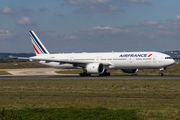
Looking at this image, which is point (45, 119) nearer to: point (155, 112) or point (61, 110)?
point (61, 110)

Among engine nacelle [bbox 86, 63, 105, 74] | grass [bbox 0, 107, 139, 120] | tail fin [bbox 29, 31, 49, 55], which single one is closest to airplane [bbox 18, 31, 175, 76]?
engine nacelle [bbox 86, 63, 105, 74]

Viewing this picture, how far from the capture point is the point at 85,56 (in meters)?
64.4

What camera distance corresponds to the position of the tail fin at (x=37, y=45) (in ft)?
238

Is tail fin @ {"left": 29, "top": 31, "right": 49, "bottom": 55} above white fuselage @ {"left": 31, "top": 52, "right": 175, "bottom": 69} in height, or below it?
above

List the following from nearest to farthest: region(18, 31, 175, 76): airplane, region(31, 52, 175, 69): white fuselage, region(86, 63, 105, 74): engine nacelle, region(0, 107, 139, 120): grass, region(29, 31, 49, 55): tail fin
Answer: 1. region(0, 107, 139, 120): grass
2. region(31, 52, 175, 69): white fuselage
3. region(18, 31, 175, 76): airplane
4. region(86, 63, 105, 74): engine nacelle
5. region(29, 31, 49, 55): tail fin

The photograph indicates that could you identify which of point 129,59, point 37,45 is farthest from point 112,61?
point 37,45

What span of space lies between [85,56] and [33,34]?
17.8 meters

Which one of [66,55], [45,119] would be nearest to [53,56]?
[66,55]

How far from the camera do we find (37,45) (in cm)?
7288

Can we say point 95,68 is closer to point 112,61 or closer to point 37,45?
point 112,61

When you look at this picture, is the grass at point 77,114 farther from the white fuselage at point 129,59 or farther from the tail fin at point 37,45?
the tail fin at point 37,45

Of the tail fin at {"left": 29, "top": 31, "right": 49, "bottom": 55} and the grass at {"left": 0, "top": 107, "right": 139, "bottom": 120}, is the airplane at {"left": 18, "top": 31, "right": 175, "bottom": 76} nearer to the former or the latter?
the tail fin at {"left": 29, "top": 31, "right": 49, "bottom": 55}

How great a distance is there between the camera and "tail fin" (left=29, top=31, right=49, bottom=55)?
7261 cm

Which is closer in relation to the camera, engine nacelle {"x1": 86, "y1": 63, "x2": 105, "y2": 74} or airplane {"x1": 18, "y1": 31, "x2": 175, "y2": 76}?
airplane {"x1": 18, "y1": 31, "x2": 175, "y2": 76}
